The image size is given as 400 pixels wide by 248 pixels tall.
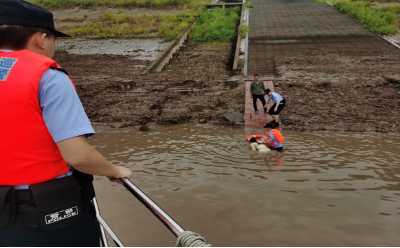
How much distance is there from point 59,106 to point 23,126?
0.61 feet

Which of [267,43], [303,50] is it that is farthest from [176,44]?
[303,50]

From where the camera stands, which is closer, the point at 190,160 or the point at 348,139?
the point at 190,160

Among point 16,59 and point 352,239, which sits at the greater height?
point 16,59

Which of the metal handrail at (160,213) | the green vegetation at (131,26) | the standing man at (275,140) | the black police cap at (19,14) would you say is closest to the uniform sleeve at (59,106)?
the black police cap at (19,14)

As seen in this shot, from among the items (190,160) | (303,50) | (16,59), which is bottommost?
(190,160)

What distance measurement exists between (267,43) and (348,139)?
36.6 ft

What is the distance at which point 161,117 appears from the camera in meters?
8.97

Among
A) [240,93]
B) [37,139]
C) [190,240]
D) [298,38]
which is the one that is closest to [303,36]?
[298,38]

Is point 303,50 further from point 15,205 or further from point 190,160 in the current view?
point 15,205

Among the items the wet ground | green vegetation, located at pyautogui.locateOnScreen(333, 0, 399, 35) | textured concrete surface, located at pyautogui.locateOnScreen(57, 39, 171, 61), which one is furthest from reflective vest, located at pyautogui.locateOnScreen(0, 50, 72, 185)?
green vegetation, located at pyautogui.locateOnScreen(333, 0, 399, 35)

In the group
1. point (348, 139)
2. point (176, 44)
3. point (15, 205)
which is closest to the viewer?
point (15, 205)

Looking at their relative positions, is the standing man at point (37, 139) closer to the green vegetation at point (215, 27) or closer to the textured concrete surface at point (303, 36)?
the textured concrete surface at point (303, 36)

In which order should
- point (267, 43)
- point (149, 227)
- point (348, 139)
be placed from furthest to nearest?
point (267, 43) → point (348, 139) → point (149, 227)

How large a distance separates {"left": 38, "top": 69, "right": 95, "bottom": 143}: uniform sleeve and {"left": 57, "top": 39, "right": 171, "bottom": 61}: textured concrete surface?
50.4ft
